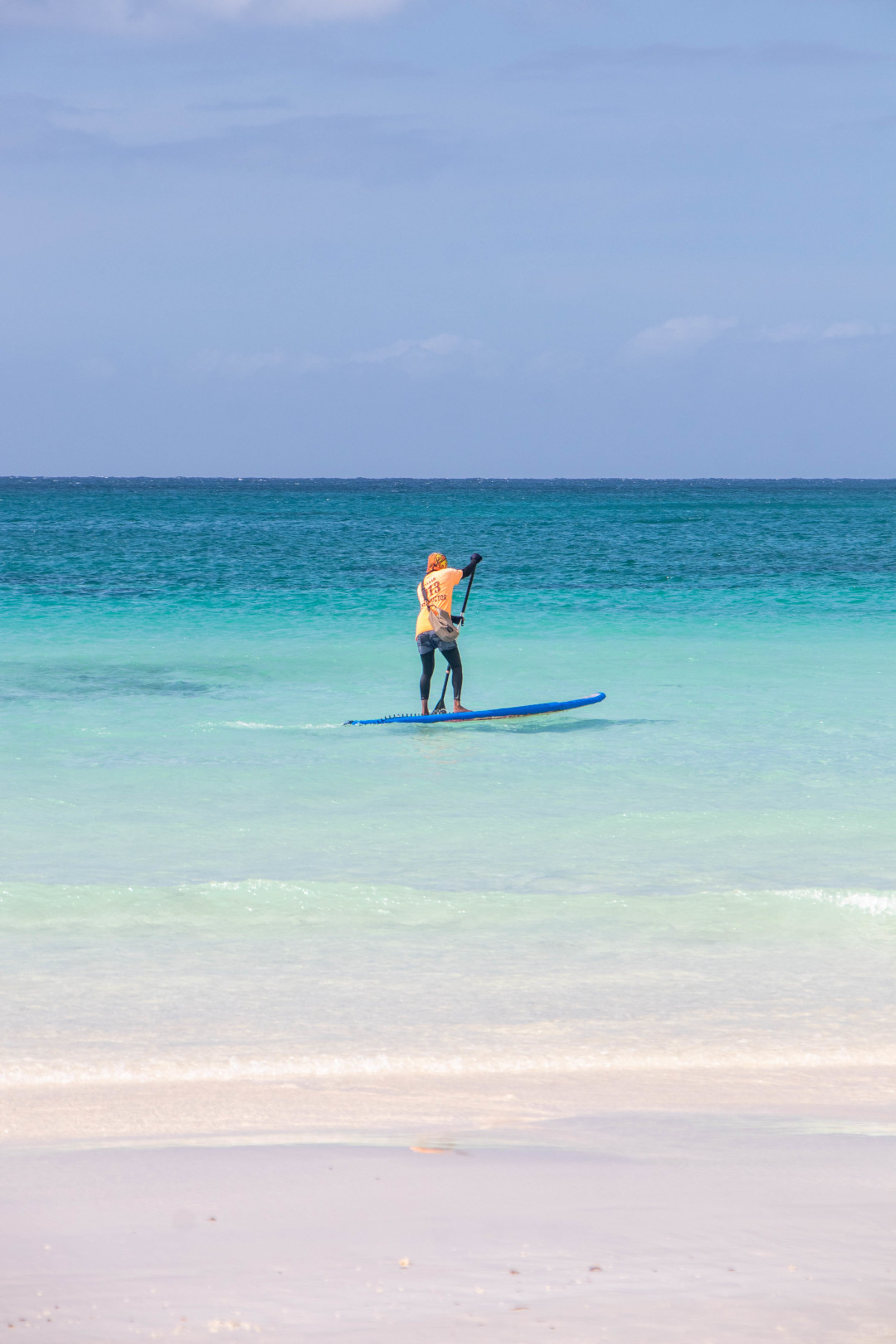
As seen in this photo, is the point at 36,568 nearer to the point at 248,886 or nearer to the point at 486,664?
the point at 486,664

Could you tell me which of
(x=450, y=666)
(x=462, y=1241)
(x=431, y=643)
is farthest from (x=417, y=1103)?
(x=450, y=666)

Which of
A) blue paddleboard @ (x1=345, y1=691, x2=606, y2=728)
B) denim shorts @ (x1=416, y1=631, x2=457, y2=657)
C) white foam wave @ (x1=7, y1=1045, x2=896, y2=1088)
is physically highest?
denim shorts @ (x1=416, y1=631, x2=457, y2=657)

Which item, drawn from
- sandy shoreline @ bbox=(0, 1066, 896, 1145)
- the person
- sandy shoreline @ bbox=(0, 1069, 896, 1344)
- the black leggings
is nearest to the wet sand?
sandy shoreline @ bbox=(0, 1069, 896, 1344)

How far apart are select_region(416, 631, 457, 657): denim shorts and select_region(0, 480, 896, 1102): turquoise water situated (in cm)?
88

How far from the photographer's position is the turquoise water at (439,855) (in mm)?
5516

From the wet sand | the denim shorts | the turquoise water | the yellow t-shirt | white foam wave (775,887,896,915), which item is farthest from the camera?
the denim shorts

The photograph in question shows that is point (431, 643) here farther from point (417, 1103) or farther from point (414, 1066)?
point (417, 1103)

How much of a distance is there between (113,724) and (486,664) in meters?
7.03

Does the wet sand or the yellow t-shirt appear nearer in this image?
the wet sand

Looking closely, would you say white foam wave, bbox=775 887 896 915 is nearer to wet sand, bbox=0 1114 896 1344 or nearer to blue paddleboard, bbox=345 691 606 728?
wet sand, bbox=0 1114 896 1344

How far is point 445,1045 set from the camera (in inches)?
210

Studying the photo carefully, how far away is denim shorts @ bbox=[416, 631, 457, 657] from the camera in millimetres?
12914

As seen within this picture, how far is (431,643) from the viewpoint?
12969 millimetres

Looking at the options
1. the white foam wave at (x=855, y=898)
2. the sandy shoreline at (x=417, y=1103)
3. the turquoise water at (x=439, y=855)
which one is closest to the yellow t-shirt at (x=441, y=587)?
the turquoise water at (x=439, y=855)
